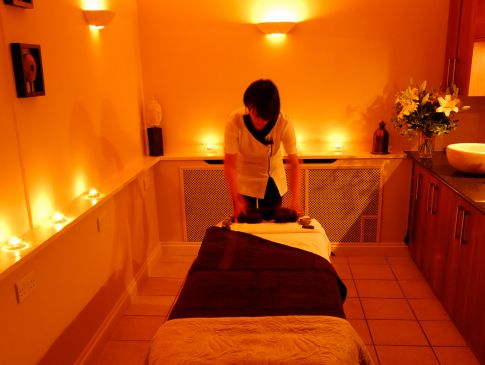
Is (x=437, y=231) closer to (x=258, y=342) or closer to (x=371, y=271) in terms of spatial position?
(x=371, y=271)

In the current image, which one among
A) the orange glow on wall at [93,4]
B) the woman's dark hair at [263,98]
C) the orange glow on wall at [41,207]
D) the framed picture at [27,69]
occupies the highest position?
the orange glow on wall at [93,4]

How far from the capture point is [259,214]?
250 cm

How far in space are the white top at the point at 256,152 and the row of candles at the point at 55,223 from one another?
0.77m

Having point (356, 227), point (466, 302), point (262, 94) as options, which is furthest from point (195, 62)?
point (466, 302)

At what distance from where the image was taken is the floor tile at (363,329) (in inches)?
100

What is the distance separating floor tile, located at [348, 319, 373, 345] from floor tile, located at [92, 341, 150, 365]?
3.96ft

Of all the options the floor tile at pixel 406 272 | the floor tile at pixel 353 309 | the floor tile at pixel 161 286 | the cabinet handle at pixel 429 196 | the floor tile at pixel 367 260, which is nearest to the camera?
the floor tile at pixel 353 309

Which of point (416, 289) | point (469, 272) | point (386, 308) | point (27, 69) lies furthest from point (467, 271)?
point (27, 69)

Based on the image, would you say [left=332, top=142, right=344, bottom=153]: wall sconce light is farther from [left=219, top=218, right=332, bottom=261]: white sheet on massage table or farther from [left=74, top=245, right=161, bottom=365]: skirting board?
[left=74, top=245, right=161, bottom=365]: skirting board

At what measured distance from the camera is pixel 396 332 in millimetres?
2613

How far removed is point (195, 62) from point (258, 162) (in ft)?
3.72

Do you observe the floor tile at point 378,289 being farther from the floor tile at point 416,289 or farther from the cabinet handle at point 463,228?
the cabinet handle at point 463,228

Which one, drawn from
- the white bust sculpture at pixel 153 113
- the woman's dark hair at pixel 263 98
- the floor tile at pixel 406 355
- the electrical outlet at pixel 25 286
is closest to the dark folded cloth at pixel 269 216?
the woman's dark hair at pixel 263 98

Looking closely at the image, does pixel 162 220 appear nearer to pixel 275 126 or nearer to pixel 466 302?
pixel 275 126
